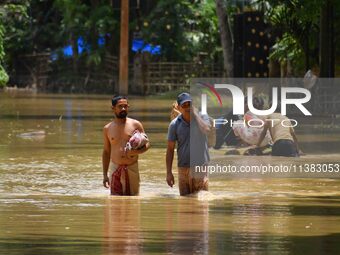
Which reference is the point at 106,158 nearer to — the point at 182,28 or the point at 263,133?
the point at 263,133

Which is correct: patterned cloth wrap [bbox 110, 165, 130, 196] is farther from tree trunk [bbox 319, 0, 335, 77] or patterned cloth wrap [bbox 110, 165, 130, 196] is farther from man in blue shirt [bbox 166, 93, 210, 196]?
tree trunk [bbox 319, 0, 335, 77]

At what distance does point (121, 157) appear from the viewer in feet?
50.2

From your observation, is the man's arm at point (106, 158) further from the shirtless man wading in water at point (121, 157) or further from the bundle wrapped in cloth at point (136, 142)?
the bundle wrapped in cloth at point (136, 142)

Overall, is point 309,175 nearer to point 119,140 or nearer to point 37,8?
point 119,140

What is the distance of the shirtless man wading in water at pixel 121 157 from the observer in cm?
1528

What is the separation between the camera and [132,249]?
34.9 ft

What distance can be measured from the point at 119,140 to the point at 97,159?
6.75 m

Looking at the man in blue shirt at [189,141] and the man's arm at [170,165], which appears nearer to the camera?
the man's arm at [170,165]

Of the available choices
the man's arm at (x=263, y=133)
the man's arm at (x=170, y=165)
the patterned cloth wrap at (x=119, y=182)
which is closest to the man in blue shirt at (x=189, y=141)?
the man's arm at (x=170, y=165)

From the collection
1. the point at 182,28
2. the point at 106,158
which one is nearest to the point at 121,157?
the point at 106,158

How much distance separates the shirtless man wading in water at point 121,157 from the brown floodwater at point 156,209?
0.25 metres

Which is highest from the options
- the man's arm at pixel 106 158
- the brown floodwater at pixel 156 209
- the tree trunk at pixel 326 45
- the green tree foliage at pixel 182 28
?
the green tree foliage at pixel 182 28

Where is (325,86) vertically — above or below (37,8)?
below

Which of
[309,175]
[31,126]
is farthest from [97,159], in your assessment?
[31,126]
